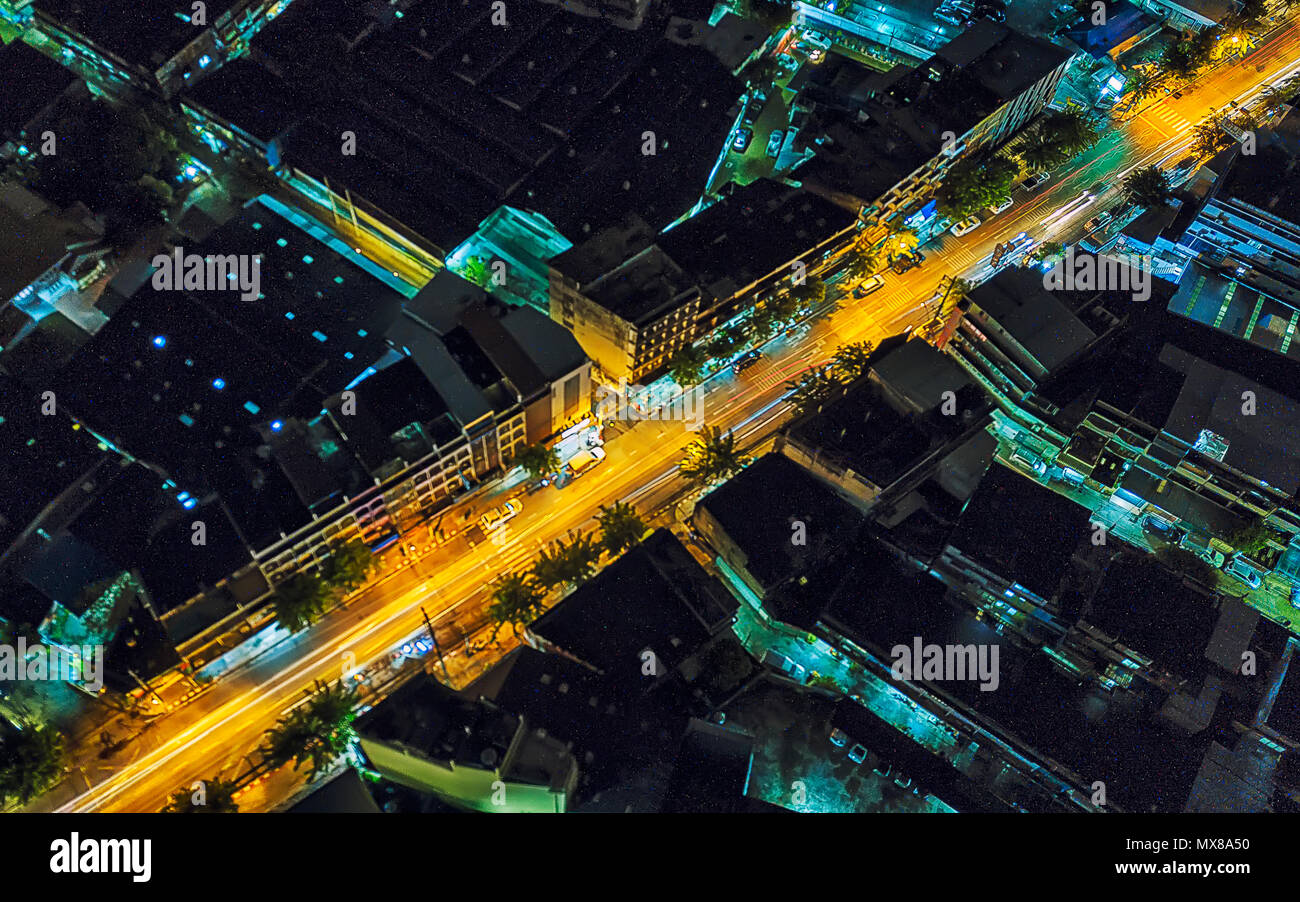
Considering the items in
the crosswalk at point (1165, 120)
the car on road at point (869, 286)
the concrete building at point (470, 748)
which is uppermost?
the crosswalk at point (1165, 120)

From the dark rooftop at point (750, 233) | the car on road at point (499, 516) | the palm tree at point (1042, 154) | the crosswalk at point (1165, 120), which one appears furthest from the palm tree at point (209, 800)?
the crosswalk at point (1165, 120)

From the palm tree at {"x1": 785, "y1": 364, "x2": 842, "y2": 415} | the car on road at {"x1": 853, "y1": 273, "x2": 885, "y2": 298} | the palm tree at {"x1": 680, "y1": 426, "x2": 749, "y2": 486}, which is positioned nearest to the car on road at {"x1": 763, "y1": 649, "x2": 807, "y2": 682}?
the palm tree at {"x1": 680, "y1": 426, "x2": 749, "y2": 486}

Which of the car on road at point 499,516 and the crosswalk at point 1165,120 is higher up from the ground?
the crosswalk at point 1165,120

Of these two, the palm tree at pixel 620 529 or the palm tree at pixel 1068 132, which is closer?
the palm tree at pixel 620 529

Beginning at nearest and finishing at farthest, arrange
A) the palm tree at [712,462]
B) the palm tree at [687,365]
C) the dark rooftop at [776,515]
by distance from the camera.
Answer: the dark rooftop at [776,515] < the palm tree at [712,462] < the palm tree at [687,365]

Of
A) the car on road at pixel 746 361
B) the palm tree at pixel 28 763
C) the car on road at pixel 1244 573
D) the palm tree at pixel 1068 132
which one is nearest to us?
the palm tree at pixel 28 763

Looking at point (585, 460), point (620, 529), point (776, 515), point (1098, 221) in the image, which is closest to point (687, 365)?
point (585, 460)

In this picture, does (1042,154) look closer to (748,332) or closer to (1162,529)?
(748,332)

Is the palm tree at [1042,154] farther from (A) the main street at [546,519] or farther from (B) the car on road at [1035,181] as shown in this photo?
(A) the main street at [546,519]
